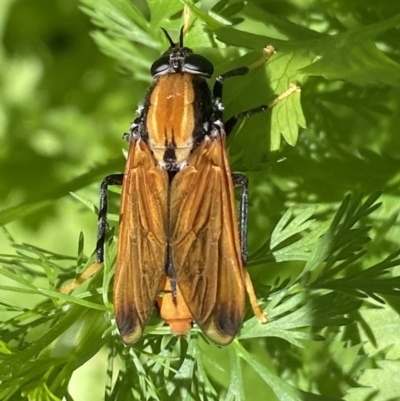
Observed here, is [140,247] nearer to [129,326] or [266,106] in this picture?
[129,326]

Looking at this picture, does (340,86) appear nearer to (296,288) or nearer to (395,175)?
(395,175)

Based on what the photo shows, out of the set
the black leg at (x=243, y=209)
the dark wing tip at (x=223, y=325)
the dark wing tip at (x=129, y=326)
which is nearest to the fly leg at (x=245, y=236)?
the black leg at (x=243, y=209)

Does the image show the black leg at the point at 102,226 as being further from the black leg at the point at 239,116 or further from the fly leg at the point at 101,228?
the black leg at the point at 239,116

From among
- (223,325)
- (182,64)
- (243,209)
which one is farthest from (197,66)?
(223,325)

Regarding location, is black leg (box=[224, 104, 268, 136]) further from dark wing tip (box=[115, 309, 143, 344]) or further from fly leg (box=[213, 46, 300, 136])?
dark wing tip (box=[115, 309, 143, 344])

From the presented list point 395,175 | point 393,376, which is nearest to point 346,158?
point 395,175

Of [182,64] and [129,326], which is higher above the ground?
[182,64]

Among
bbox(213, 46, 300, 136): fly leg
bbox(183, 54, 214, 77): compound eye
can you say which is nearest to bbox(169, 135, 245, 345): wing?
bbox(213, 46, 300, 136): fly leg
